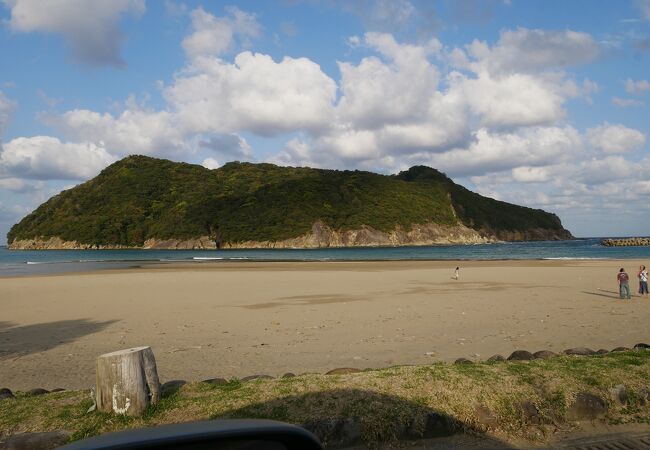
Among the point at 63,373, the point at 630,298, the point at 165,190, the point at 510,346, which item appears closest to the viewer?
the point at 63,373

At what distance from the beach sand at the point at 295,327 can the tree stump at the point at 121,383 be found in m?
3.89

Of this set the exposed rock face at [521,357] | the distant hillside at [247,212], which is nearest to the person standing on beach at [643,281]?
the exposed rock face at [521,357]

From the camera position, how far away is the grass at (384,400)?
548cm

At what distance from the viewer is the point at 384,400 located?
5.87 meters

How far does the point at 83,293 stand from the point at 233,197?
115 metres

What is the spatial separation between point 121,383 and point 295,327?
9.11 meters

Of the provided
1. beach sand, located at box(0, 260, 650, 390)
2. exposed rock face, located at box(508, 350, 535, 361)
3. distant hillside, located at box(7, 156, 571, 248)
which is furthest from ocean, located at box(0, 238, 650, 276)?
exposed rock face, located at box(508, 350, 535, 361)

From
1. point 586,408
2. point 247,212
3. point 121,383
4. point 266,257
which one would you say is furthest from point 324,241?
point 121,383

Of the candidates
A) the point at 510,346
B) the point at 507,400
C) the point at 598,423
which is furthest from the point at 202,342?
the point at 598,423

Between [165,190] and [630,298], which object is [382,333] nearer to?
[630,298]

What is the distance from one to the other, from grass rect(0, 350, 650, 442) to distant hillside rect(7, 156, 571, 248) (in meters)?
116

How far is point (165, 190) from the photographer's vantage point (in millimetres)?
150125

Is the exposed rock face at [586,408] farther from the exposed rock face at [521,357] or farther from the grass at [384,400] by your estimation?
the exposed rock face at [521,357]

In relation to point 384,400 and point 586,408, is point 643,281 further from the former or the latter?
point 384,400
